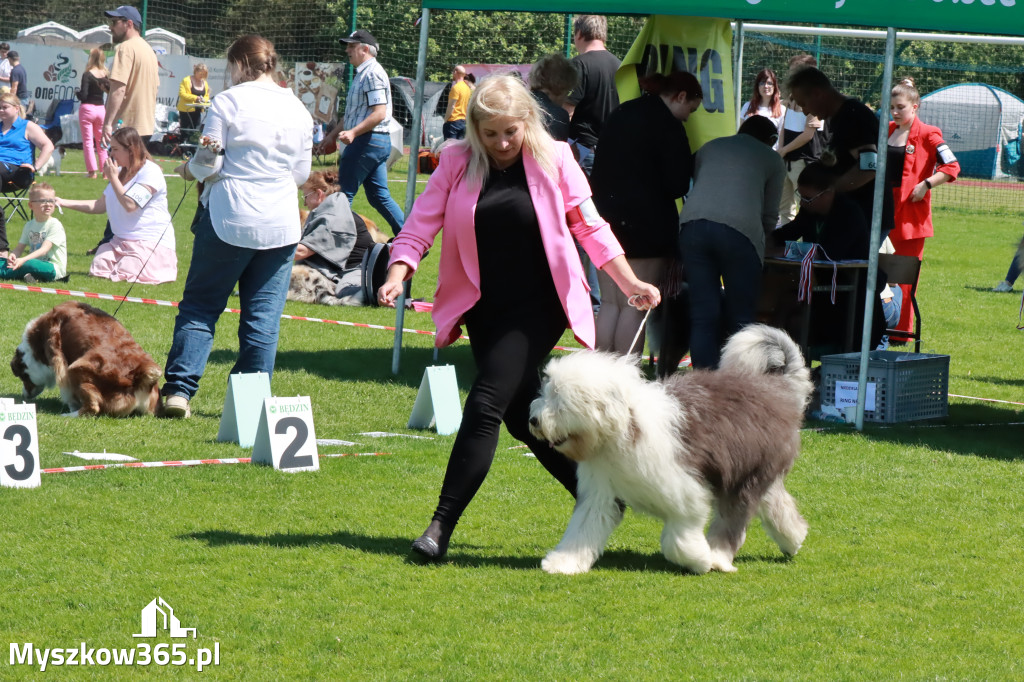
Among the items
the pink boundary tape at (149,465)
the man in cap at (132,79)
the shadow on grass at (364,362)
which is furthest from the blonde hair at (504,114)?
the man in cap at (132,79)

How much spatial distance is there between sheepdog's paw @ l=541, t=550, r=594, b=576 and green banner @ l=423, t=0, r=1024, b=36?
3484 mm

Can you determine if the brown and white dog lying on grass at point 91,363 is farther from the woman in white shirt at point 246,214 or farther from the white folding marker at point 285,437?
the white folding marker at point 285,437

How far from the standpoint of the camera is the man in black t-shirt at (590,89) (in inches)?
357

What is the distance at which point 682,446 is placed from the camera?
427cm

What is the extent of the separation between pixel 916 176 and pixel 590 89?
10.5 ft

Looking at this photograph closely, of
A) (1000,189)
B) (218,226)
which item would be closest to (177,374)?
(218,226)

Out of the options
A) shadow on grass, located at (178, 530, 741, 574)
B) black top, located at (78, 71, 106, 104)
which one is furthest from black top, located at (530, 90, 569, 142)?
black top, located at (78, 71, 106, 104)

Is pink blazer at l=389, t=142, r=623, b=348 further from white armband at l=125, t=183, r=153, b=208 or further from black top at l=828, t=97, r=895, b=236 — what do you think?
white armband at l=125, t=183, r=153, b=208

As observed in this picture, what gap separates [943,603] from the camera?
4.29 m

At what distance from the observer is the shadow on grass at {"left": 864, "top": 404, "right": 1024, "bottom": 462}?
6.94 m

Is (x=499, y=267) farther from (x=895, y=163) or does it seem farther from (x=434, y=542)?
(x=895, y=163)

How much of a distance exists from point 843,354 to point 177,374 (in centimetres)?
411

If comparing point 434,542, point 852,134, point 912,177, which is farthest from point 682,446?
point 912,177

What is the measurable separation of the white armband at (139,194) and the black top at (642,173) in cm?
510
